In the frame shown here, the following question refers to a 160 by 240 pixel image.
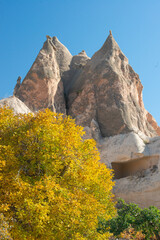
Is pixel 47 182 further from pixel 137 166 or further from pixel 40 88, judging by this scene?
pixel 40 88

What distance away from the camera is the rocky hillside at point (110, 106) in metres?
22.6

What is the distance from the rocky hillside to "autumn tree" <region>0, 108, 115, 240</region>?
10001 mm

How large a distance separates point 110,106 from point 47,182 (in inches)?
695

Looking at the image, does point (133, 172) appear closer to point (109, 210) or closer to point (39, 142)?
point (109, 210)

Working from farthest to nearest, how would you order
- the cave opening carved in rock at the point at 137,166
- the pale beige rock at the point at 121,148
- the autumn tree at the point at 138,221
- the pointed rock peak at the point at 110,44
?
the pointed rock peak at the point at 110,44 < the pale beige rock at the point at 121,148 < the cave opening carved in rock at the point at 137,166 < the autumn tree at the point at 138,221

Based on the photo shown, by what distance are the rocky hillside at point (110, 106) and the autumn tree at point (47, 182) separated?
32.8 feet

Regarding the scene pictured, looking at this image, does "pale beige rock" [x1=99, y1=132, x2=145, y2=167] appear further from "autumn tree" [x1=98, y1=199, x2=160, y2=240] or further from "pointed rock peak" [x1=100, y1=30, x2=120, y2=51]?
"pointed rock peak" [x1=100, y1=30, x2=120, y2=51]

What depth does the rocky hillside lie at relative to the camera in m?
22.6

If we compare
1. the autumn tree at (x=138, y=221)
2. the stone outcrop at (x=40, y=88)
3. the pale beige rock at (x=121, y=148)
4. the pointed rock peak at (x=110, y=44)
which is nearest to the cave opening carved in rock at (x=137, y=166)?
the pale beige rock at (x=121, y=148)

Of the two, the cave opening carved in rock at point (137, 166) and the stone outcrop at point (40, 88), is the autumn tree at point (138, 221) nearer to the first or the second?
the cave opening carved in rock at point (137, 166)

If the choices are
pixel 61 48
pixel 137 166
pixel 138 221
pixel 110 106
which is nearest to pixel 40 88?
pixel 110 106

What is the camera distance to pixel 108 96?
27.0m

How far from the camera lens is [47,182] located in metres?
9.55

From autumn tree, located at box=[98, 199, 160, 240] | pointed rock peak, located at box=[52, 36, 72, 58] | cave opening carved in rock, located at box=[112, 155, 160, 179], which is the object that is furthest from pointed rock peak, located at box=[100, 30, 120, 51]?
autumn tree, located at box=[98, 199, 160, 240]
